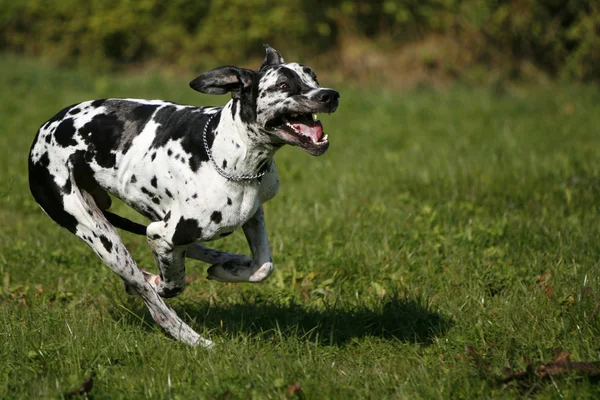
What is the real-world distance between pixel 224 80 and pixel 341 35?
35.7 feet

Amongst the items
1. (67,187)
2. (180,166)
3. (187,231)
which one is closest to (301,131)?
(180,166)

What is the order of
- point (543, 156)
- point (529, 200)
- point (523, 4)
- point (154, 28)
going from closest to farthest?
point (529, 200), point (543, 156), point (523, 4), point (154, 28)

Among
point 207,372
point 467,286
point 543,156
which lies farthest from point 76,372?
point 543,156

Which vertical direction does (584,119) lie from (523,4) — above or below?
below

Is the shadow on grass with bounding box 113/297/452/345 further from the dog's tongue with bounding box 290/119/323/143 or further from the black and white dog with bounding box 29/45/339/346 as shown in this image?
the dog's tongue with bounding box 290/119/323/143

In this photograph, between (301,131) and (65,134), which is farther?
(65,134)

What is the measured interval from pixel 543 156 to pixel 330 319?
4.61 m

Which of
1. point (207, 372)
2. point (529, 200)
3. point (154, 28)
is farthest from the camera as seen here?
point (154, 28)

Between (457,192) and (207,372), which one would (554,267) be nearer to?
(457,192)

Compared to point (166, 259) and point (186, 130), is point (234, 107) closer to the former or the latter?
point (186, 130)

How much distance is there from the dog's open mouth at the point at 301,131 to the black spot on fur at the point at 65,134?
4.29 feet

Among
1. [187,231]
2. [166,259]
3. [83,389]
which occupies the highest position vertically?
[187,231]

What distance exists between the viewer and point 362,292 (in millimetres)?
5648

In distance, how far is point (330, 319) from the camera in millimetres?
5168
